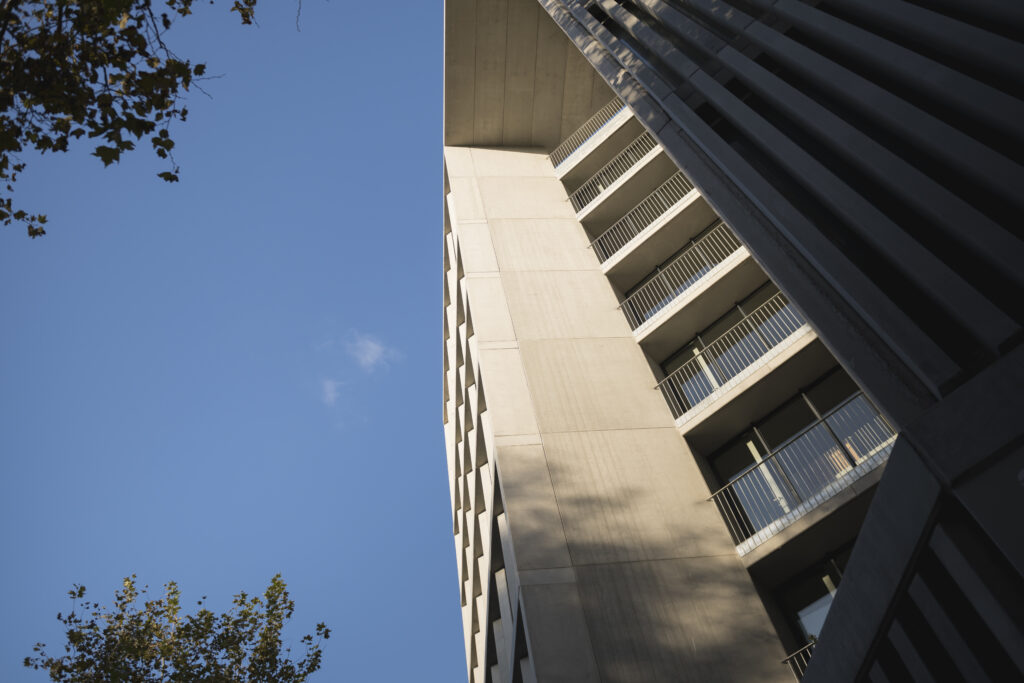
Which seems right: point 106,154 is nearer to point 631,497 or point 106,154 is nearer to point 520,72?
point 631,497

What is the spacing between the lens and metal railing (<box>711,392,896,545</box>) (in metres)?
11.5

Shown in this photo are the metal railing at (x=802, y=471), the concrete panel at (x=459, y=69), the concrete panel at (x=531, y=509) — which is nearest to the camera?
the metal railing at (x=802, y=471)

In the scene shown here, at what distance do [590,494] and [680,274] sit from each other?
23.7ft

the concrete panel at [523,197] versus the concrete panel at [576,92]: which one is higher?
the concrete panel at [576,92]

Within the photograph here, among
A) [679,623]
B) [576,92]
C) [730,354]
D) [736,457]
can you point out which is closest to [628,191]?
[730,354]

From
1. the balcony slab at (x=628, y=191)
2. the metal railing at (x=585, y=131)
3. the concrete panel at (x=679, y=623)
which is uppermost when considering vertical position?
the metal railing at (x=585, y=131)

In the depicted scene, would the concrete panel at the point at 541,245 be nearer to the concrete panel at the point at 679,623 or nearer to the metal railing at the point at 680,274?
the metal railing at the point at 680,274

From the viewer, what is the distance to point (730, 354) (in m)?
15.0

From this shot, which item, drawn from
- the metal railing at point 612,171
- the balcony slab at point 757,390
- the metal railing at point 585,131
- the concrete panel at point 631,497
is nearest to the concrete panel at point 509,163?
the metal railing at point 585,131

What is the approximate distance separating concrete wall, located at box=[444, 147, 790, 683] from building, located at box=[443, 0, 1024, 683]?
56 mm

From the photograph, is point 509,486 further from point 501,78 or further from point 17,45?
point 501,78

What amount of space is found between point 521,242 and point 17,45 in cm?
1371

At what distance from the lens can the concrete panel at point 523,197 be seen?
2080cm

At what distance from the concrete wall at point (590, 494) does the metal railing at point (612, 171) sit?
2.30 metres
